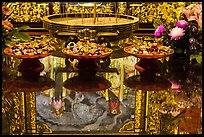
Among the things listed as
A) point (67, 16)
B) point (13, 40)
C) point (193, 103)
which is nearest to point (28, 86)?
point (13, 40)

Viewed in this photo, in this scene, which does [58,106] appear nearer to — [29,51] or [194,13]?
[29,51]

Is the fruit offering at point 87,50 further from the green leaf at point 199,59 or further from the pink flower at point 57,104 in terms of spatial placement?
the green leaf at point 199,59

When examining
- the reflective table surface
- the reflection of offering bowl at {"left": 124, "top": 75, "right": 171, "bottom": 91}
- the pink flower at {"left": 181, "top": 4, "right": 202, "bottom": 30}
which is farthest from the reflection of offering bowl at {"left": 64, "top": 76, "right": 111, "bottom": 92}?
the pink flower at {"left": 181, "top": 4, "right": 202, "bottom": 30}

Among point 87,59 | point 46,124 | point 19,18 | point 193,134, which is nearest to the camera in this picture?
point 193,134

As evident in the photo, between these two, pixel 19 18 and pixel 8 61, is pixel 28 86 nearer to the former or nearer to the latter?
pixel 8 61

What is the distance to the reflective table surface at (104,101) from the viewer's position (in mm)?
1405

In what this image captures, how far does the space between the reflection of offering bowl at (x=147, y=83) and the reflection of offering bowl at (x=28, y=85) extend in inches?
13.9

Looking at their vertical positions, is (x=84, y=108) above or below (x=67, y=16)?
below

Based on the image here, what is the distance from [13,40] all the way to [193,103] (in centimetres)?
107

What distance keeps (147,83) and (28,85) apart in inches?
20.5

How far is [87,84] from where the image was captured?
5.89 feet

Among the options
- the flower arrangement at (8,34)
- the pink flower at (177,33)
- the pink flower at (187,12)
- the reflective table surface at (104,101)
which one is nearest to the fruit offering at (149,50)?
the reflective table surface at (104,101)

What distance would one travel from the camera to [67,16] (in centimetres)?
299

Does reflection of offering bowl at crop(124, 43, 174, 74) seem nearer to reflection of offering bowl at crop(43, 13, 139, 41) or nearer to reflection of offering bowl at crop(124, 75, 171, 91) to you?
reflection of offering bowl at crop(124, 75, 171, 91)
